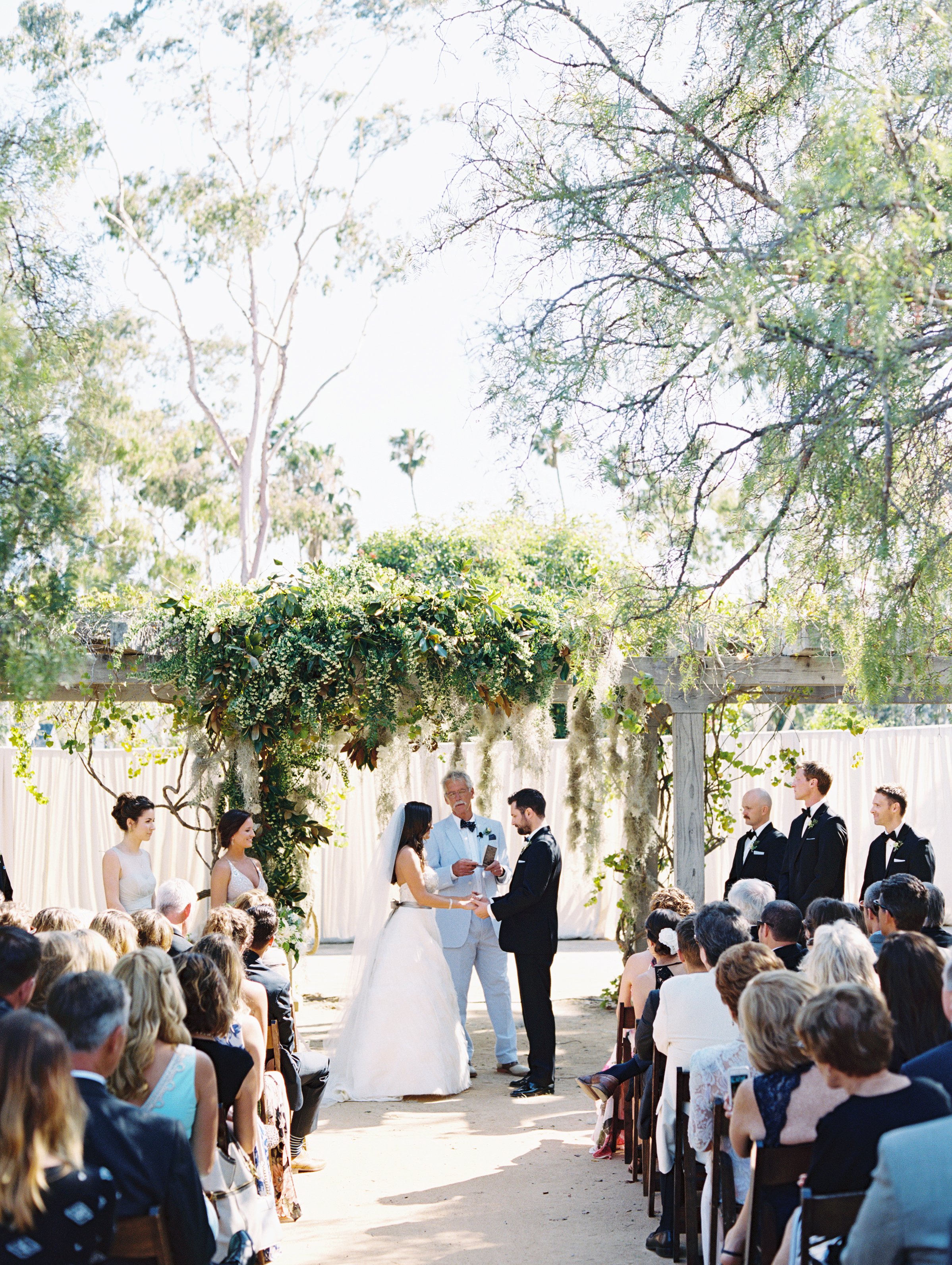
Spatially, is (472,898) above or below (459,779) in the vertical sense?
below

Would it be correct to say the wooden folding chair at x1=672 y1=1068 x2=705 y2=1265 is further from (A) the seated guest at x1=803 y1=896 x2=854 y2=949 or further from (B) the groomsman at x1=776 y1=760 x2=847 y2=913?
(B) the groomsman at x1=776 y1=760 x2=847 y2=913

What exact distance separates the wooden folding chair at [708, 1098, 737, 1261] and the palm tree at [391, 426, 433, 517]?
23.3 meters

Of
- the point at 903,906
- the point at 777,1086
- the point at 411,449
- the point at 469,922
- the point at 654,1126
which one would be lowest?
the point at 654,1126

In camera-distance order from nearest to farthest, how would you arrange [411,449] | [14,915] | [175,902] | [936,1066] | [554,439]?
[936,1066], [14,915], [554,439], [175,902], [411,449]

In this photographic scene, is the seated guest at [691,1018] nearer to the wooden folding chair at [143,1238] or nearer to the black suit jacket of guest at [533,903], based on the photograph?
the wooden folding chair at [143,1238]

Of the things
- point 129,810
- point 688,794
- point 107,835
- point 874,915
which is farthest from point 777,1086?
point 107,835

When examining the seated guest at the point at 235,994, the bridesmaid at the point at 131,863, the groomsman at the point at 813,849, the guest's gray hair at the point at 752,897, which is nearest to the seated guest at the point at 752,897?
the guest's gray hair at the point at 752,897

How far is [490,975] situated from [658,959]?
6.76 feet

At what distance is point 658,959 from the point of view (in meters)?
4.40

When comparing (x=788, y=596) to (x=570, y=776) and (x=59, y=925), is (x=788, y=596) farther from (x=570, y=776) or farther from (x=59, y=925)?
(x=570, y=776)

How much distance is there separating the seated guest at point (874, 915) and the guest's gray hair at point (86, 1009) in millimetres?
2573

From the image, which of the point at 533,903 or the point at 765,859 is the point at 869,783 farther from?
Result: the point at 533,903

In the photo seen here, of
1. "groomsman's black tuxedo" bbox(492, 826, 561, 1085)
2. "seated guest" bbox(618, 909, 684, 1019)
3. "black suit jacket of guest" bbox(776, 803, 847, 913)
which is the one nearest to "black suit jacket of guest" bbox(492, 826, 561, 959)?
"groomsman's black tuxedo" bbox(492, 826, 561, 1085)

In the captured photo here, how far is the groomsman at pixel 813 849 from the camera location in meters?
5.64
